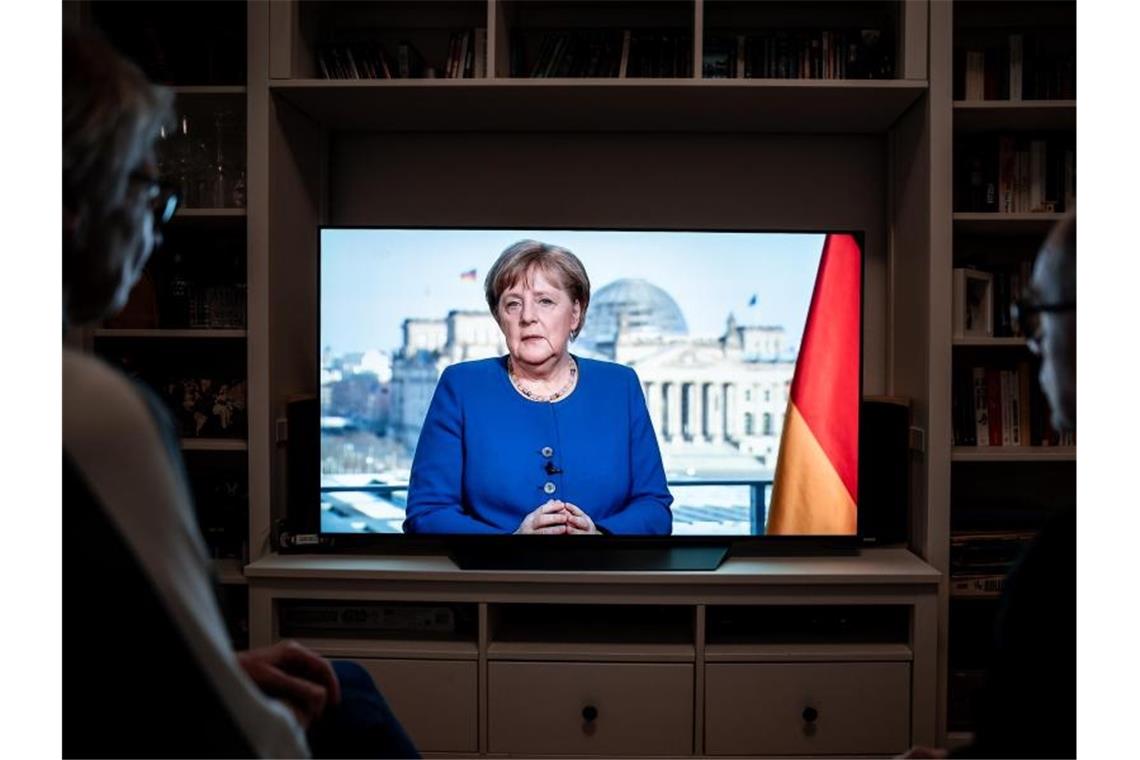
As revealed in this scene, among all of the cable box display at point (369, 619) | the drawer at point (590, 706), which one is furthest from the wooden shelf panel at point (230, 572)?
the drawer at point (590, 706)

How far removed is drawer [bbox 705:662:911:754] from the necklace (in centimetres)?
85

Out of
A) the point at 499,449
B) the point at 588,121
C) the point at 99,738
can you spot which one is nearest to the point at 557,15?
the point at 588,121

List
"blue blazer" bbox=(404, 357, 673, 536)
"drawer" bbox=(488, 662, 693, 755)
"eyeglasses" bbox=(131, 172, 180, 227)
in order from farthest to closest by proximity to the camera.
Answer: "blue blazer" bbox=(404, 357, 673, 536), "drawer" bbox=(488, 662, 693, 755), "eyeglasses" bbox=(131, 172, 180, 227)

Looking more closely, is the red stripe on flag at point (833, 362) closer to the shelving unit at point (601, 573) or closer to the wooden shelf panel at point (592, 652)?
the shelving unit at point (601, 573)

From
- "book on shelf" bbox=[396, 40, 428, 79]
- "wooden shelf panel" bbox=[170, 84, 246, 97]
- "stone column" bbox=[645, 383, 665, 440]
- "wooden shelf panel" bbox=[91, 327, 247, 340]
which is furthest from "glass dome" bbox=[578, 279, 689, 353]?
"wooden shelf panel" bbox=[170, 84, 246, 97]

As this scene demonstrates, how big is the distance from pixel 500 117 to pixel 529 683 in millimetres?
1659

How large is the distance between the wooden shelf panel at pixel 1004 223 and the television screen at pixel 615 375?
322 millimetres

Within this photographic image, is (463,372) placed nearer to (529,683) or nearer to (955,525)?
(529,683)

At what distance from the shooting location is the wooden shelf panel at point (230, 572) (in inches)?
104

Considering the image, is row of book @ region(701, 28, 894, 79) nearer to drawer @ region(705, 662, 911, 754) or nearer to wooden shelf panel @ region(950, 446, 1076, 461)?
wooden shelf panel @ region(950, 446, 1076, 461)

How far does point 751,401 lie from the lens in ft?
8.80

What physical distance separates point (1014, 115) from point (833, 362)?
846mm

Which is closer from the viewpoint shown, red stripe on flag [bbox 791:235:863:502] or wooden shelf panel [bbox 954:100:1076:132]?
wooden shelf panel [bbox 954:100:1076:132]

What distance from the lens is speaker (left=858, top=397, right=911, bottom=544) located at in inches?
106
